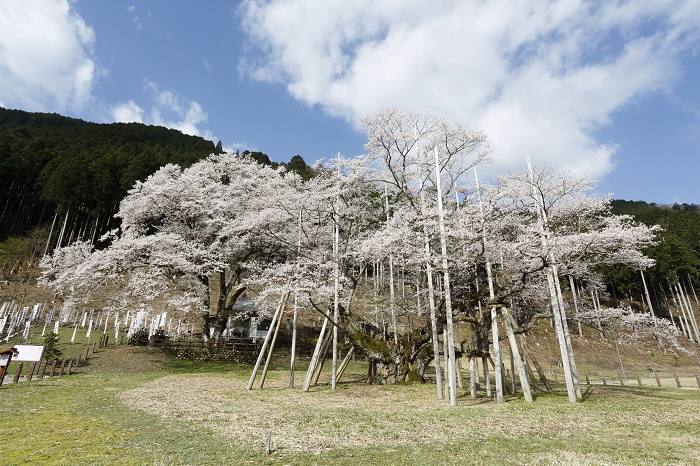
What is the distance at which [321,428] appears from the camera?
7715 mm

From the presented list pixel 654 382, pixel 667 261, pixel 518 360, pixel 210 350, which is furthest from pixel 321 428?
pixel 667 261

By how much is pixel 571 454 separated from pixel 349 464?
3.65 meters

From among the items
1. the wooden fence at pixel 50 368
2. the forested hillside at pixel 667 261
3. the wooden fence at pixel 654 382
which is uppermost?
the forested hillside at pixel 667 261

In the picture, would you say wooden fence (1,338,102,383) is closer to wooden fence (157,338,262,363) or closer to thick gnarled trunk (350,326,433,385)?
wooden fence (157,338,262,363)

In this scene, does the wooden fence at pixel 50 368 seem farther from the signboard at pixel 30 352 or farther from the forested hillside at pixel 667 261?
the forested hillside at pixel 667 261

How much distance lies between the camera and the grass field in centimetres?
566

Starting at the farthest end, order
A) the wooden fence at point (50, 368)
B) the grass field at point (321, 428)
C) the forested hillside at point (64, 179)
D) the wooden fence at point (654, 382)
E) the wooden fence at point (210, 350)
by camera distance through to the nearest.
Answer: the forested hillside at point (64, 179), the wooden fence at point (210, 350), the wooden fence at point (654, 382), the wooden fence at point (50, 368), the grass field at point (321, 428)

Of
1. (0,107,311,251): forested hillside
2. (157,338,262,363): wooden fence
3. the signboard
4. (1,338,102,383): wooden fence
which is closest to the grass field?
the signboard

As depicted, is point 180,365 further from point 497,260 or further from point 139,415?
point 497,260

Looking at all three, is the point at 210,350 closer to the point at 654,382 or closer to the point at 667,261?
the point at 654,382

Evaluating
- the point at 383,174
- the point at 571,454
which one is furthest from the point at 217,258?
the point at 571,454

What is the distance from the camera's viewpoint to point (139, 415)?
341 inches

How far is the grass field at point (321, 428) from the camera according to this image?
223 inches

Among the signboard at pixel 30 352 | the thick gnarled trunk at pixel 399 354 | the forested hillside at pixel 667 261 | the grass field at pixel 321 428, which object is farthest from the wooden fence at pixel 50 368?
the forested hillside at pixel 667 261
